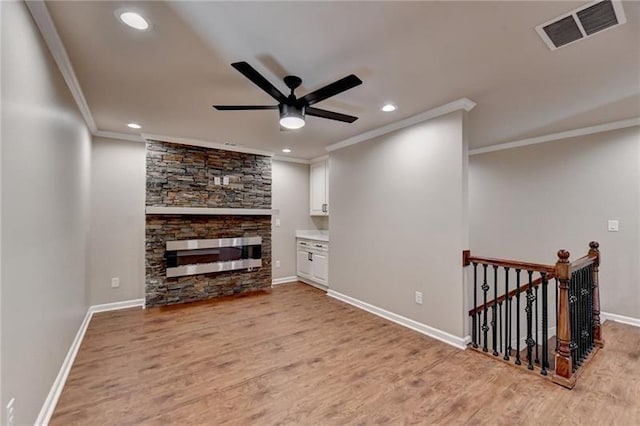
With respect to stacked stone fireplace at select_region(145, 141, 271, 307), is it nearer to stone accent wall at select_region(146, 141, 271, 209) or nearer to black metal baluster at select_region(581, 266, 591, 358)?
stone accent wall at select_region(146, 141, 271, 209)

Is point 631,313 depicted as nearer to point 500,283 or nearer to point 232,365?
point 500,283

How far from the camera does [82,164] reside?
3.14 m

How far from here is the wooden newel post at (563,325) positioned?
227 cm

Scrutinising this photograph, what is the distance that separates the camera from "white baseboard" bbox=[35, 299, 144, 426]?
185 centimetres

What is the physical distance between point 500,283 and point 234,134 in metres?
4.59

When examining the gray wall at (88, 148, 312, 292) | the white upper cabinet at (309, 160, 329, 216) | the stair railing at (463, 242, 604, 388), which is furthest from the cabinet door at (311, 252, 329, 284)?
the gray wall at (88, 148, 312, 292)

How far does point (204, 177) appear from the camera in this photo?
180 inches

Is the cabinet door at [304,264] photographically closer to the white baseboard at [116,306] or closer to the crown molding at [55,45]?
the white baseboard at [116,306]

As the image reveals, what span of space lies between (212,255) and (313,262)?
1709 millimetres

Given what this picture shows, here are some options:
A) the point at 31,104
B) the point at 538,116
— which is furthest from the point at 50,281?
the point at 538,116

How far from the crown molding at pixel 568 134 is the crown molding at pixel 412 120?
75.2 inches

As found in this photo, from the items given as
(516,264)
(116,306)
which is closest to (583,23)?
(516,264)

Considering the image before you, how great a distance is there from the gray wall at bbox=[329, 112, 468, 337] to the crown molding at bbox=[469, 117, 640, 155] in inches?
80.5

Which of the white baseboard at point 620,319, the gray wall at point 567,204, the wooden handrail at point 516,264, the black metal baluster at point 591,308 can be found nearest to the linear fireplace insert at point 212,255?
the wooden handrail at point 516,264
